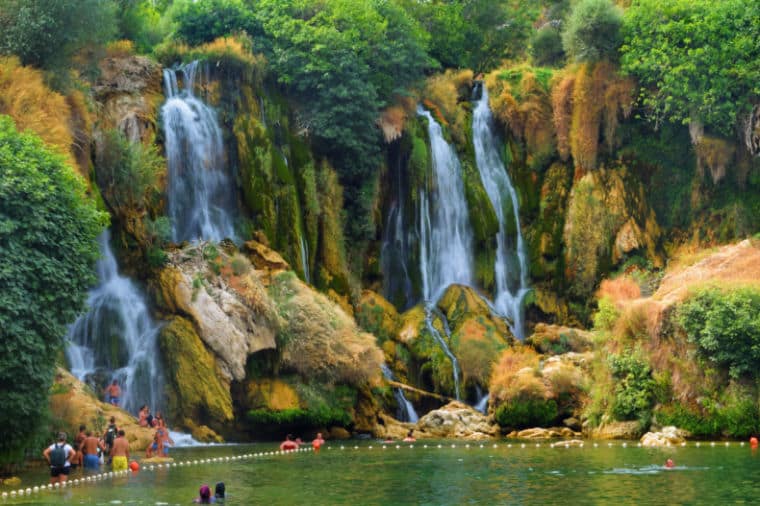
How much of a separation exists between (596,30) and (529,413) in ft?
71.2

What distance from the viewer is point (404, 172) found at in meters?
52.7

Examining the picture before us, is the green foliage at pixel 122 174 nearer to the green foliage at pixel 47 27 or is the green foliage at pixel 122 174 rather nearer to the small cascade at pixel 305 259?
the green foliage at pixel 47 27

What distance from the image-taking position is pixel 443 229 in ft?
171

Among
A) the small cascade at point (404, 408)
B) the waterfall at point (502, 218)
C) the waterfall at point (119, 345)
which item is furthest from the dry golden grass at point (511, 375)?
the waterfall at point (119, 345)

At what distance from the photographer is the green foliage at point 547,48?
61562 millimetres

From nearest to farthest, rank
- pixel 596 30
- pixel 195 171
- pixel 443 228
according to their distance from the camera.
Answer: pixel 195 171 → pixel 443 228 → pixel 596 30

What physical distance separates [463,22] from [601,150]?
1256cm

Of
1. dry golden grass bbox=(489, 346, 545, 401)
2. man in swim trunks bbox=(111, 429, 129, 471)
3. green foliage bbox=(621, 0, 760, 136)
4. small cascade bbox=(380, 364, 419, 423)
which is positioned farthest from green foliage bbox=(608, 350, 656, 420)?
green foliage bbox=(621, 0, 760, 136)

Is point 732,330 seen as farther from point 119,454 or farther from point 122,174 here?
point 122,174

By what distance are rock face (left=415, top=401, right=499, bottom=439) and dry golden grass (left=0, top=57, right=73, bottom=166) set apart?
15.4m

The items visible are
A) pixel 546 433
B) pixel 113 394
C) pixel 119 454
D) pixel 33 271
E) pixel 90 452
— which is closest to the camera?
pixel 33 271

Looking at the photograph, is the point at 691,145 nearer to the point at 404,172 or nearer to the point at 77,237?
the point at 404,172

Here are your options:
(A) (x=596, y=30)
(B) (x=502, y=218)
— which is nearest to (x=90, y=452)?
(B) (x=502, y=218)

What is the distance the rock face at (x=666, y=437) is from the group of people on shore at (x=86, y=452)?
1511cm
